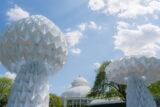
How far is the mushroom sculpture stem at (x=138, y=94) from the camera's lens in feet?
30.9

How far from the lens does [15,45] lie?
711cm

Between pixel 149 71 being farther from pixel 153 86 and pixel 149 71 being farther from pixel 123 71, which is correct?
pixel 153 86

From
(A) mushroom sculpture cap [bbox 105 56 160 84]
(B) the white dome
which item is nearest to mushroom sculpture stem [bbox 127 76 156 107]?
(A) mushroom sculpture cap [bbox 105 56 160 84]

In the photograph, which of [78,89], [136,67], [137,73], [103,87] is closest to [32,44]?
[136,67]

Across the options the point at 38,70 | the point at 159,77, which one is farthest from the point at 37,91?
the point at 159,77

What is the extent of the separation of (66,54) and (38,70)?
1.67 metres

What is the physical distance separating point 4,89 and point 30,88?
82.4ft

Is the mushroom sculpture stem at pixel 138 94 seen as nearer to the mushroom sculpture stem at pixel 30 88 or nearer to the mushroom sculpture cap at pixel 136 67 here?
the mushroom sculpture cap at pixel 136 67

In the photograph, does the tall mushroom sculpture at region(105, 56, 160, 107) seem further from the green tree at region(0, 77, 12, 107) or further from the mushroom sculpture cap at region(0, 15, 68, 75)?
the green tree at region(0, 77, 12, 107)

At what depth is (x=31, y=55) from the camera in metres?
7.28

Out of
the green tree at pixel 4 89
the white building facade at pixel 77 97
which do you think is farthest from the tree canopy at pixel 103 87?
the white building facade at pixel 77 97

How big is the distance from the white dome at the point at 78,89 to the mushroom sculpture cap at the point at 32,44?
151ft

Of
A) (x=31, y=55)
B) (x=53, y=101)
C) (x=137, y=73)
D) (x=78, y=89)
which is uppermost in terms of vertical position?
(x=78, y=89)

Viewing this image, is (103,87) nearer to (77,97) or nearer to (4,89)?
(4,89)
